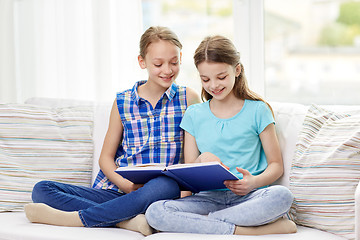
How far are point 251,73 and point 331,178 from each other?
1145 mm

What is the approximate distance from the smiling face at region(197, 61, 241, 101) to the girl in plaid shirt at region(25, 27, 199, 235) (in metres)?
0.21

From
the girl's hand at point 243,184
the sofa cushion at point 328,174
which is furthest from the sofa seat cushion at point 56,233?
the sofa cushion at point 328,174

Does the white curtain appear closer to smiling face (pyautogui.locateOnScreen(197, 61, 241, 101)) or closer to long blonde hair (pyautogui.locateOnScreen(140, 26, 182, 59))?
long blonde hair (pyautogui.locateOnScreen(140, 26, 182, 59))

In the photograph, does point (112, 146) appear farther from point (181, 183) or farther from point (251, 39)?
point (251, 39)

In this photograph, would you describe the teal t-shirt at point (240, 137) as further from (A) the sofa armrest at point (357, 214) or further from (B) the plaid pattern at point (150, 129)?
(A) the sofa armrest at point (357, 214)

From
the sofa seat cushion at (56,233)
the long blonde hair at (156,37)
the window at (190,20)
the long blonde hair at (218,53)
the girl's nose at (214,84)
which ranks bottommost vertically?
the sofa seat cushion at (56,233)

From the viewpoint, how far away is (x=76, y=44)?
2.92m

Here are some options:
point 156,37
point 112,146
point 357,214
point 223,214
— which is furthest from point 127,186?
point 357,214

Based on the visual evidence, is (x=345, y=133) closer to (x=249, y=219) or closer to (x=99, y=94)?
(x=249, y=219)

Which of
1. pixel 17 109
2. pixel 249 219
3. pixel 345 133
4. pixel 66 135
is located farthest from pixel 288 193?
pixel 17 109

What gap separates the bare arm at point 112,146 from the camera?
215 centimetres

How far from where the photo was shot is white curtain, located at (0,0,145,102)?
110 inches

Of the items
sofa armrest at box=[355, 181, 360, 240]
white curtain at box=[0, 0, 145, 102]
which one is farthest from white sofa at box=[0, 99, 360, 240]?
white curtain at box=[0, 0, 145, 102]

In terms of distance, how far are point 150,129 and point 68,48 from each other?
102 cm
